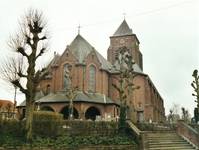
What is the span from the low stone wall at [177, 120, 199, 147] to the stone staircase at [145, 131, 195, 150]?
1.41 ft

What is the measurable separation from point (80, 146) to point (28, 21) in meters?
10.5

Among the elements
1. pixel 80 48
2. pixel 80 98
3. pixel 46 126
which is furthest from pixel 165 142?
pixel 80 48

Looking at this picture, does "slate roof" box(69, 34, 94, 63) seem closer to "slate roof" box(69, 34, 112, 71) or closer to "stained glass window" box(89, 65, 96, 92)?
"slate roof" box(69, 34, 112, 71)

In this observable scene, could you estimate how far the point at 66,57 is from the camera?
4456cm

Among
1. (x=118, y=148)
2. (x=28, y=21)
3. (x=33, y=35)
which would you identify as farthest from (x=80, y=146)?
(x=28, y=21)

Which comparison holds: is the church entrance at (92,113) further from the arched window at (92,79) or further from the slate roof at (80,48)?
the slate roof at (80,48)

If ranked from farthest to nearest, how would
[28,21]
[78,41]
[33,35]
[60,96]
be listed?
[78,41] < [60,96] < [28,21] < [33,35]

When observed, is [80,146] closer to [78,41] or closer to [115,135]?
[115,135]

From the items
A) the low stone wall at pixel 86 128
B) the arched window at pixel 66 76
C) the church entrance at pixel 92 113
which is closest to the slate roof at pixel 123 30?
the arched window at pixel 66 76

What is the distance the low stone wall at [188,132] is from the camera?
22.4m

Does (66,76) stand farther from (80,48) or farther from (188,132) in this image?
(188,132)

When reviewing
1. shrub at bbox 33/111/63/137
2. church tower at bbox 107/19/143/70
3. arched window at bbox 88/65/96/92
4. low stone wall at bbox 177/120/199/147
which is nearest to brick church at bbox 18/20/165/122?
arched window at bbox 88/65/96/92

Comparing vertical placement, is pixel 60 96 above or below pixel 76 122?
above

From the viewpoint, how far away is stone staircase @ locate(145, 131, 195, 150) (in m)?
21.4
